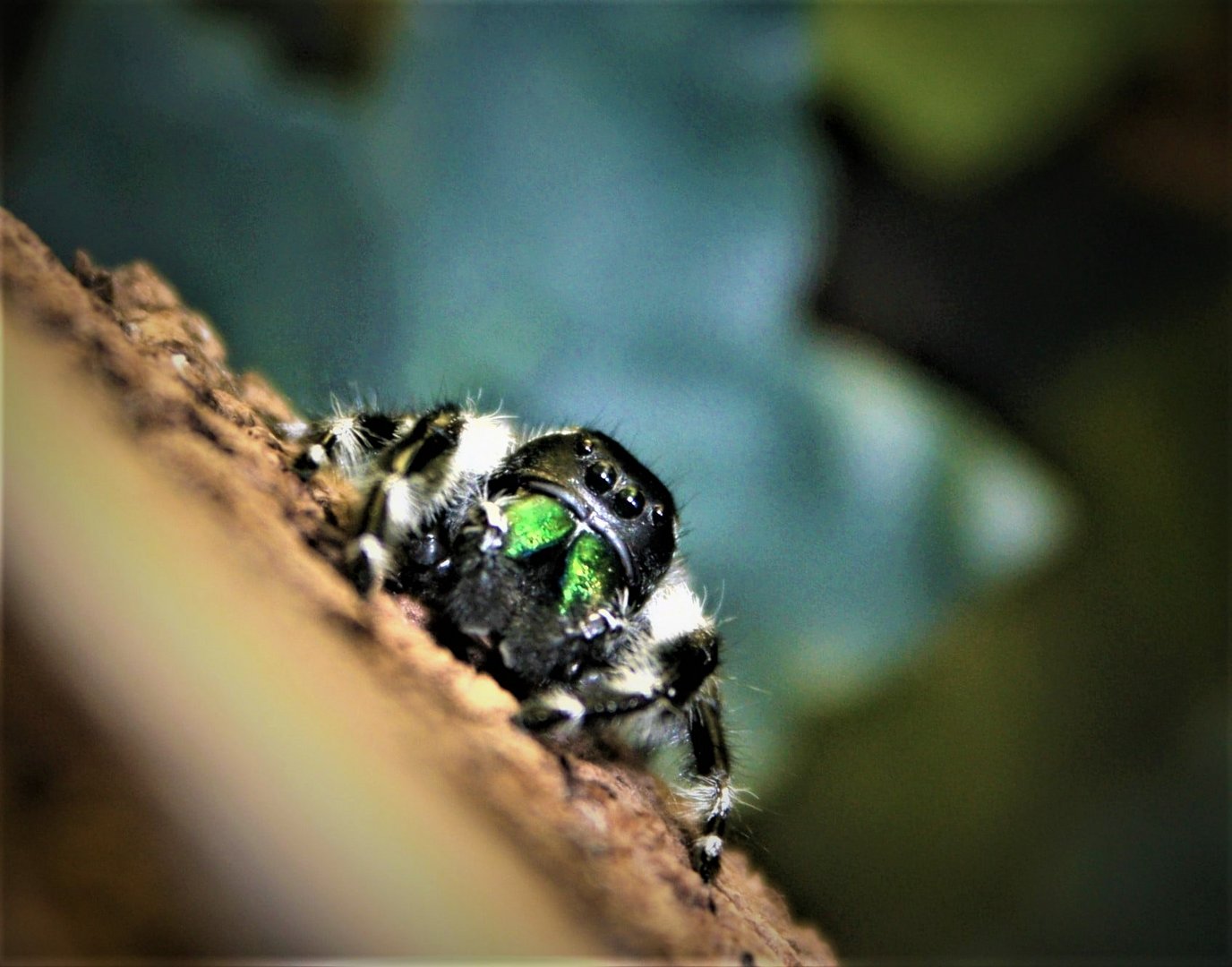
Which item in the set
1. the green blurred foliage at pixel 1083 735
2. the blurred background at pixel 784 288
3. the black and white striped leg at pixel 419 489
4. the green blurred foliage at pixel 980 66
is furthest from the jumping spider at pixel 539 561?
the green blurred foliage at pixel 980 66

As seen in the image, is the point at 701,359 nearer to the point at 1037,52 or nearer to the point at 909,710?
Result: the point at 909,710

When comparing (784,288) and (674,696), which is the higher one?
(784,288)

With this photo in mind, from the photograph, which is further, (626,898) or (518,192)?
(518,192)

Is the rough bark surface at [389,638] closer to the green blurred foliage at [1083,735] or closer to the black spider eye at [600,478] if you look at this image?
the black spider eye at [600,478]

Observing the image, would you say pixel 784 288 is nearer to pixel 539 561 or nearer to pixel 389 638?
pixel 539 561

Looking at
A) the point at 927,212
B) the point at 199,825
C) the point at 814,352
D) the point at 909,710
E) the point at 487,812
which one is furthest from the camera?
the point at 927,212

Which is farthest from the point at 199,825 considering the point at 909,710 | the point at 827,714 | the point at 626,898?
the point at 909,710

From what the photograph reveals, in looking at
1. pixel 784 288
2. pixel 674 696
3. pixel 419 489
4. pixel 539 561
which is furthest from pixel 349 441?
pixel 784 288

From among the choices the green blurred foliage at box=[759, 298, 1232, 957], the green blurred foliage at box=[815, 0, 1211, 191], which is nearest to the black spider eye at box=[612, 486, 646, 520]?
the green blurred foliage at box=[759, 298, 1232, 957]
